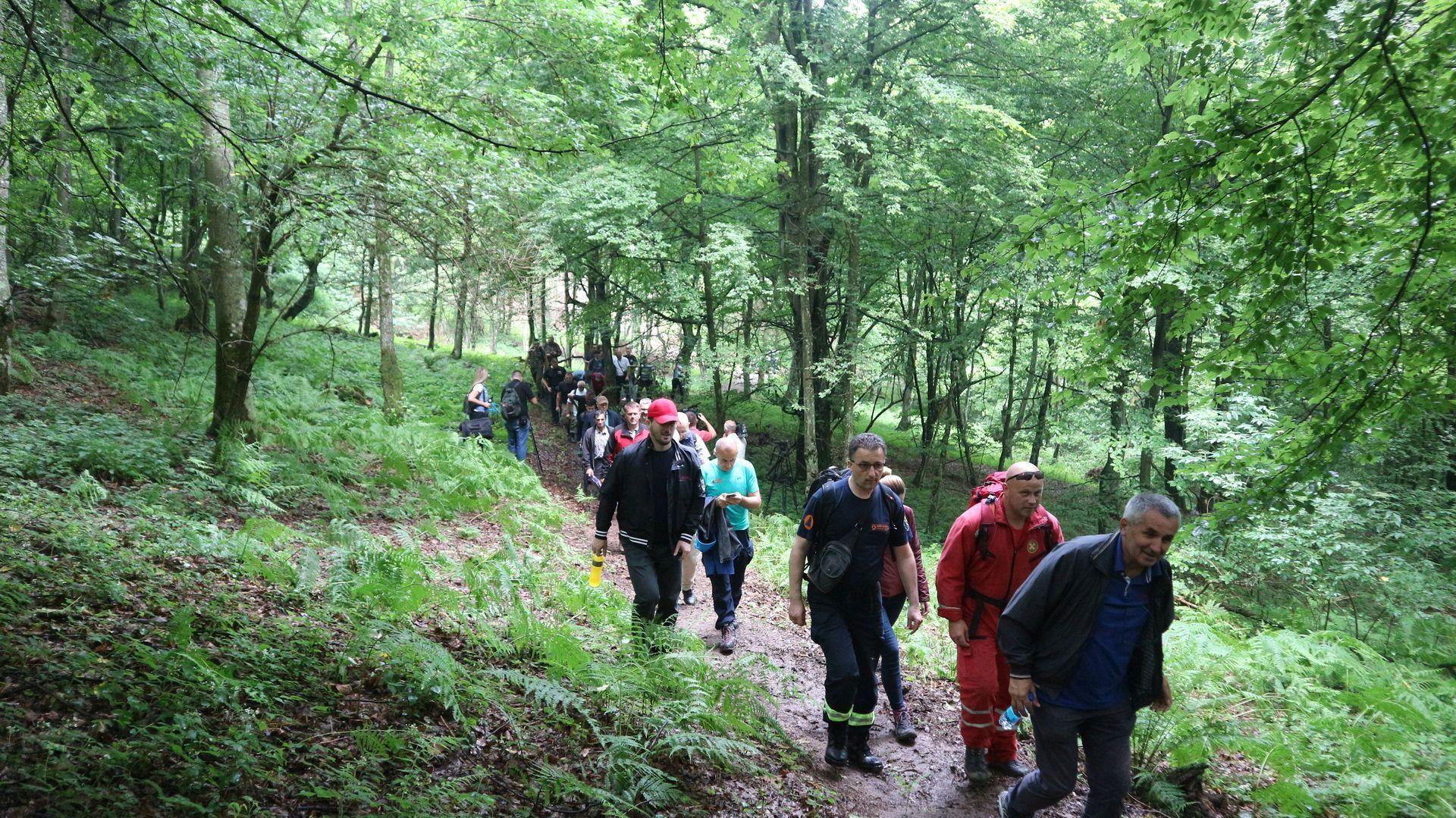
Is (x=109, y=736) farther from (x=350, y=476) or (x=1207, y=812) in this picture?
(x=350, y=476)

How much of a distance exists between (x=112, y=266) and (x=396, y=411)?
7449 millimetres

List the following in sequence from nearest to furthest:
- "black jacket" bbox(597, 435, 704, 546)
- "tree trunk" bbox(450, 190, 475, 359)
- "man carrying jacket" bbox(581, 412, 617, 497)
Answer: "black jacket" bbox(597, 435, 704, 546)
"tree trunk" bbox(450, 190, 475, 359)
"man carrying jacket" bbox(581, 412, 617, 497)

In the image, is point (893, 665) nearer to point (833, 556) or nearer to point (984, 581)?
point (984, 581)

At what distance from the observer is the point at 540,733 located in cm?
448

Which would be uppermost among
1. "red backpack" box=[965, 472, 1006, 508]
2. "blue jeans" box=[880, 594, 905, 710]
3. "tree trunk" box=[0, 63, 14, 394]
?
"tree trunk" box=[0, 63, 14, 394]

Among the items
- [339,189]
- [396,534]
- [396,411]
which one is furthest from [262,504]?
[396,411]

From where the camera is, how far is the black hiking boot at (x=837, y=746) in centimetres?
502

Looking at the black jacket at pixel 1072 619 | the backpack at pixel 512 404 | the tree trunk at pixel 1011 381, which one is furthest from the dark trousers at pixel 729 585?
the tree trunk at pixel 1011 381

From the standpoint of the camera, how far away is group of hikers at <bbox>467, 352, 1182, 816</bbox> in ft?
12.2

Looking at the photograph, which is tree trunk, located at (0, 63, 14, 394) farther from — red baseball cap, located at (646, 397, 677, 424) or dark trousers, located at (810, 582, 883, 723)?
dark trousers, located at (810, 582, 883, 723)

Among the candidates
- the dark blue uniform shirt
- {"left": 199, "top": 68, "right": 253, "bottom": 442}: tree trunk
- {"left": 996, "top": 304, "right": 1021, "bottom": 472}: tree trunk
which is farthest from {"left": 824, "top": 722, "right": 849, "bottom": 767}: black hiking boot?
{"left": 996, "top": 304, "right": 1021, "bottom": 472}: tree trunk

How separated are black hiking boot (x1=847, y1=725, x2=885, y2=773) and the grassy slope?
44cm

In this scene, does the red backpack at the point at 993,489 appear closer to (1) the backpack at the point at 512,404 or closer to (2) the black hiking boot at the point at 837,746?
(2) the black hiking boot at the point at 837,746

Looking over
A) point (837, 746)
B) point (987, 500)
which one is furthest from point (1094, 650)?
point (837, 746)
